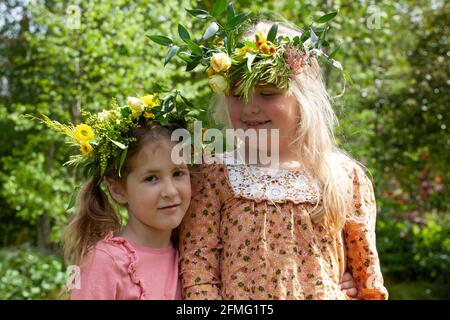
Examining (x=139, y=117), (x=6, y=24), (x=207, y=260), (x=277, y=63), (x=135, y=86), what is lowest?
(x=207, y=260)

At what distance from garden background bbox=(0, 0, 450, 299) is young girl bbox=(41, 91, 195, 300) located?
1829mm

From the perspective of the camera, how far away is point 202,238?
8.17 ft

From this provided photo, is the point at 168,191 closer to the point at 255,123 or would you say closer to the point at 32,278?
the point at 255,123

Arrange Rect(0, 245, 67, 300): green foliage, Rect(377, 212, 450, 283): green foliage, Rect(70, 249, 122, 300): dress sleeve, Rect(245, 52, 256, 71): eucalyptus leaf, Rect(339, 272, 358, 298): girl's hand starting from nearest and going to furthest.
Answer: Rect(70, 249, 122, 300): dress sleeve, Rect(245, 52, 256, 71): eucalyptus leaf, Rect(339, 272, 358, 298): girl's hand, Rect(0, 245, 67, 300): green foliage, Rect(377, 212, 450, 283): green foliage

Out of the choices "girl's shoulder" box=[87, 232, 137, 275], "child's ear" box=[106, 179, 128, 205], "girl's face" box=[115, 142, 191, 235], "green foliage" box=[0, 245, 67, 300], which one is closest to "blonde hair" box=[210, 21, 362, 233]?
"girl's face" box=[115, 142, 191, 235]

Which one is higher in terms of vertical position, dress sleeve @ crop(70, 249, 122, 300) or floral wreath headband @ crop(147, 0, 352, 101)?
floral wreath headband @ crop(147, 0, 352, 101)

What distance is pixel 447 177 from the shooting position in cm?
670

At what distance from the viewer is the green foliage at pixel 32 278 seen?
5.18 metres

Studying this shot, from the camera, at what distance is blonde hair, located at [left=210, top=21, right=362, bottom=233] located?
2.52 metres

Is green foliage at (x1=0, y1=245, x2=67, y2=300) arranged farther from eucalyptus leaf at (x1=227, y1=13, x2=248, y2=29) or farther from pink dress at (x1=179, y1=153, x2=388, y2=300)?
eucalyptus leaf at (x1=227, y1=13, x2=248, y2=29)

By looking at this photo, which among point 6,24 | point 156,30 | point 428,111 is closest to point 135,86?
point 156,30

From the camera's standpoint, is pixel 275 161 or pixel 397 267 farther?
pixel 397 267

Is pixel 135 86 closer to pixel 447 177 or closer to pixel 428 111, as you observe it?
pixel 428 111

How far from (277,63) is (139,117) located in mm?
600
